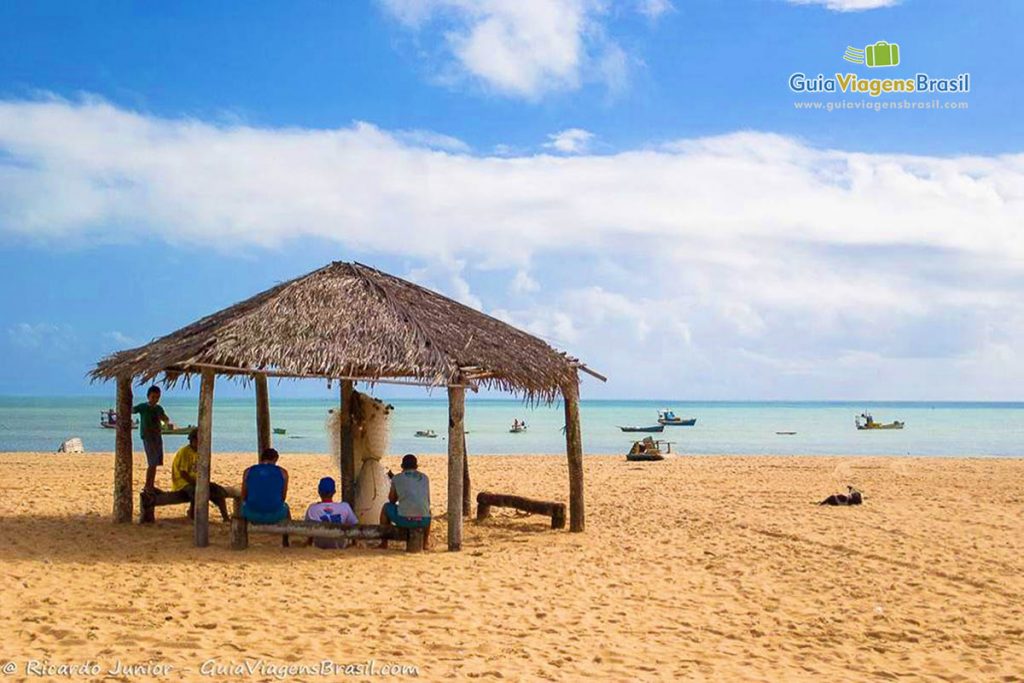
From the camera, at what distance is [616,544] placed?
10906mm

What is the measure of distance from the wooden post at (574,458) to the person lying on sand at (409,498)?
7.57ft

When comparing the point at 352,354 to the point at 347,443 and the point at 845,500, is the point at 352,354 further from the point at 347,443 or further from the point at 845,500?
the point at 845,500

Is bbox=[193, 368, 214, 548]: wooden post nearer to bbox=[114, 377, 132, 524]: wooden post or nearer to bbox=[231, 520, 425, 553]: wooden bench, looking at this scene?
bbox=[231, 520, 425, 553]: wooden bench

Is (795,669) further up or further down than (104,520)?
further down

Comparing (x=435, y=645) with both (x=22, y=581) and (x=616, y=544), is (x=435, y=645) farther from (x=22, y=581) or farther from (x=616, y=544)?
(x=616, y=544)

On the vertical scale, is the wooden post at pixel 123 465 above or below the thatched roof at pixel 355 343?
below

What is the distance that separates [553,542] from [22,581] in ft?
17.6

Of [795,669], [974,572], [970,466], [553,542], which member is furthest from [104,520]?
[970,466]

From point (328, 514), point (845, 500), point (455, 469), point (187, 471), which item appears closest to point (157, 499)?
point (187, 471)

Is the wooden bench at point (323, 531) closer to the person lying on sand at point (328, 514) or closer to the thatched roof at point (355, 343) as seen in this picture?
the person lying on sand at point (328, 514)

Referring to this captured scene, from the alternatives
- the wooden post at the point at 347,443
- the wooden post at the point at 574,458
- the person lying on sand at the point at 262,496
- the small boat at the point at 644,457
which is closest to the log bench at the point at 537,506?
the wooden post at the point at 574,458

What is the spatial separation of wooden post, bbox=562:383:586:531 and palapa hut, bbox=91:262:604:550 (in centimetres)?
1

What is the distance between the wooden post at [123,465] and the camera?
11.4 m

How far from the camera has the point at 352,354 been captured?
9.99m
